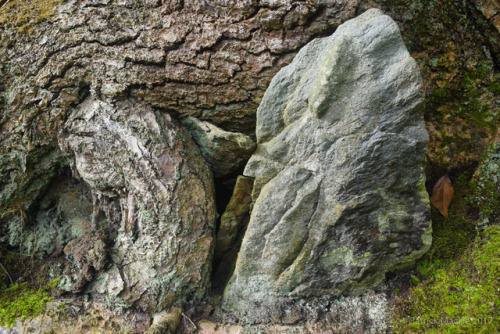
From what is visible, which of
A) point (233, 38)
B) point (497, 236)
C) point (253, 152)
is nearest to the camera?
point (497, 236)

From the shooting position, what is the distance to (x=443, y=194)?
2453mm

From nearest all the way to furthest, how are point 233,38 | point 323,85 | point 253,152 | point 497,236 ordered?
point 323,85, point 497,236, point 233,38, point 253,152

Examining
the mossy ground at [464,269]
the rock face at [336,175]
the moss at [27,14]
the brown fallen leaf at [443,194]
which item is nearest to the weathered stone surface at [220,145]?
the rock face at [336,175]

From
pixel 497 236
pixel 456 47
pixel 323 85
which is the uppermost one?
pixel 323 85

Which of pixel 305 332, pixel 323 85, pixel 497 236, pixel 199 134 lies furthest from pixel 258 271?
pixel 497 236

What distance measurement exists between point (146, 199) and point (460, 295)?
1.97 m

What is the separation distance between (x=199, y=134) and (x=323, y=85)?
996 mm

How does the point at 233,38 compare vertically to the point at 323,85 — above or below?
above

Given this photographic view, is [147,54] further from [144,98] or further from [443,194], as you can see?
[443,194]

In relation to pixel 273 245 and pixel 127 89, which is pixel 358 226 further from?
pixel 127 89

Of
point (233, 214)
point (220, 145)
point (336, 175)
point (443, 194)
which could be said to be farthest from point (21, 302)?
point (443, 194)

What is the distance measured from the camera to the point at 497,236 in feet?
7.16

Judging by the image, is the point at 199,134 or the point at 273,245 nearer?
Result: the point at 273,245

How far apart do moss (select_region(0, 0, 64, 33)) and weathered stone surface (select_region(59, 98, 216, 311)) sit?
613mm
